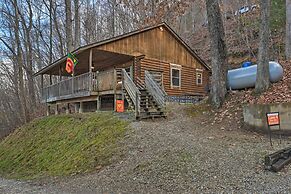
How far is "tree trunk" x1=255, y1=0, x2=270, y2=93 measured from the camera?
10391 mm

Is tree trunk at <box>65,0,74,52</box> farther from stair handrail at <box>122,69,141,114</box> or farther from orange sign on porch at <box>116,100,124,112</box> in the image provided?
orange sign on porch at <box>116,100,124,112</box>

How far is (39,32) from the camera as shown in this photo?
28609mm

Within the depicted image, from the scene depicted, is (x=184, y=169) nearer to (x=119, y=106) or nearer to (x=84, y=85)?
(x=119, y=106)

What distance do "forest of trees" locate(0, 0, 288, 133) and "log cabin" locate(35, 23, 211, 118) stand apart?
11.8 feet

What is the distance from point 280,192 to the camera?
470 cm

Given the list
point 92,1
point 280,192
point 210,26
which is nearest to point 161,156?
point 280,192

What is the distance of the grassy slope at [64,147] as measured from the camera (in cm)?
816

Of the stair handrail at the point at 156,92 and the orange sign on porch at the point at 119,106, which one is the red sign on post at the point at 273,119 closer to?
the stair handrail at the point at 156,92

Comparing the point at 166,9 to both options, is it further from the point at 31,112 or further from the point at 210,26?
the point at 31,112

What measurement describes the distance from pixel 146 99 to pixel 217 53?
3.95 meters

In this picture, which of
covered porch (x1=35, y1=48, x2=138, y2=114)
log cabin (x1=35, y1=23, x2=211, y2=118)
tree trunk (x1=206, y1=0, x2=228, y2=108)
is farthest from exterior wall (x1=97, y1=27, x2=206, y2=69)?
tree trunk (x1=206, y1=0, x2=228, y2=108)

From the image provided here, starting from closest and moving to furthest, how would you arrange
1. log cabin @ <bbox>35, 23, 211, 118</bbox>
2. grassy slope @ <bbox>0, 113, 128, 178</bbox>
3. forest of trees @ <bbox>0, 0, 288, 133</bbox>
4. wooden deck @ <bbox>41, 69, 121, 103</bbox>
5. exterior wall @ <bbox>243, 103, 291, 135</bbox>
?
grassy slope @ <bbox>0, 113, 128, 178</bbox> → exterior wall @ <bbox>243, 103, 291, 135</bbox> → log cabin @ <bbox>35, 23, 211, 118</bbox> → wooden deck @ <bbox>41, 69, 121, 103</bbox> → forest of trees @ <bbox>0, 0, 288, 133</bbox>

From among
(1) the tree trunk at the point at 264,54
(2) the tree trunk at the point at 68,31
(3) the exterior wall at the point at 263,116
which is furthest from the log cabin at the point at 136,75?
(1) the tree trunk at the point at 264,54

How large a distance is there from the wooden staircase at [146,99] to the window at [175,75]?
5.64 metres
